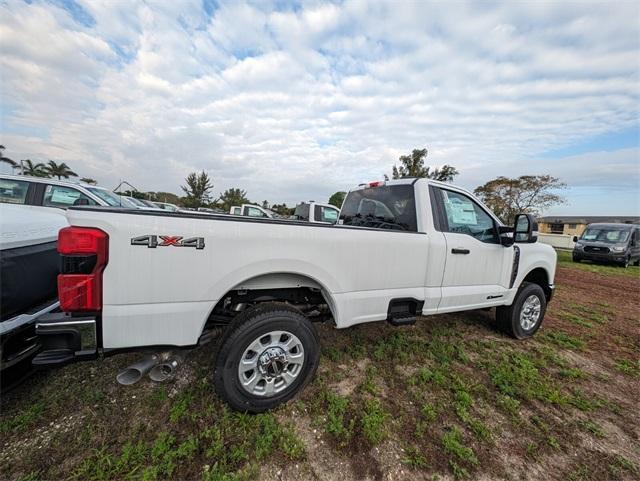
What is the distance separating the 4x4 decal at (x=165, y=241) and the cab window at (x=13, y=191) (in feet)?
21.1

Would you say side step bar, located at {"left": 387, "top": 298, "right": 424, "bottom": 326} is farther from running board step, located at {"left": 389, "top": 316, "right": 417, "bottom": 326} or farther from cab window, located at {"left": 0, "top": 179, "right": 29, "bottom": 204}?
cab window, located at {"left": 0, "top": 179, "right": 29, "bottom": 204}

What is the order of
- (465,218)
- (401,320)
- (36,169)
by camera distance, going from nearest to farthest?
(401,320) < (465,218) < (36,169)

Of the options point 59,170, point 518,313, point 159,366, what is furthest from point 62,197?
point 59,170

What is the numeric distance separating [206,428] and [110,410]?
0.83 metres

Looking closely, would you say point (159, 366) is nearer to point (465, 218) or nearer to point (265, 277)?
point (265, 277)

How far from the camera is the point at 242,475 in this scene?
5.59 feet

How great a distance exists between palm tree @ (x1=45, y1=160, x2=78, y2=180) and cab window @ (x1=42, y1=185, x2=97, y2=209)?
139 ft

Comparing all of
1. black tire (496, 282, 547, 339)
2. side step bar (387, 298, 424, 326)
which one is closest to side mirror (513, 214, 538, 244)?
black tire (496, 282, 547, 339)

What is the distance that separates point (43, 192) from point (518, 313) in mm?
9149

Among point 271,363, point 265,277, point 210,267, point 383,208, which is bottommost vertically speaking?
point 271,363

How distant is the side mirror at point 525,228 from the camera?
3.30 metres

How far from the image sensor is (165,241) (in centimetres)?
178

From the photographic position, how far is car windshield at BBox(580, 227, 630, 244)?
42.7 ft

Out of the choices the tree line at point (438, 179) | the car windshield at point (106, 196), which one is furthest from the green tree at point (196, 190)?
the car windshield at point (106, 196)
